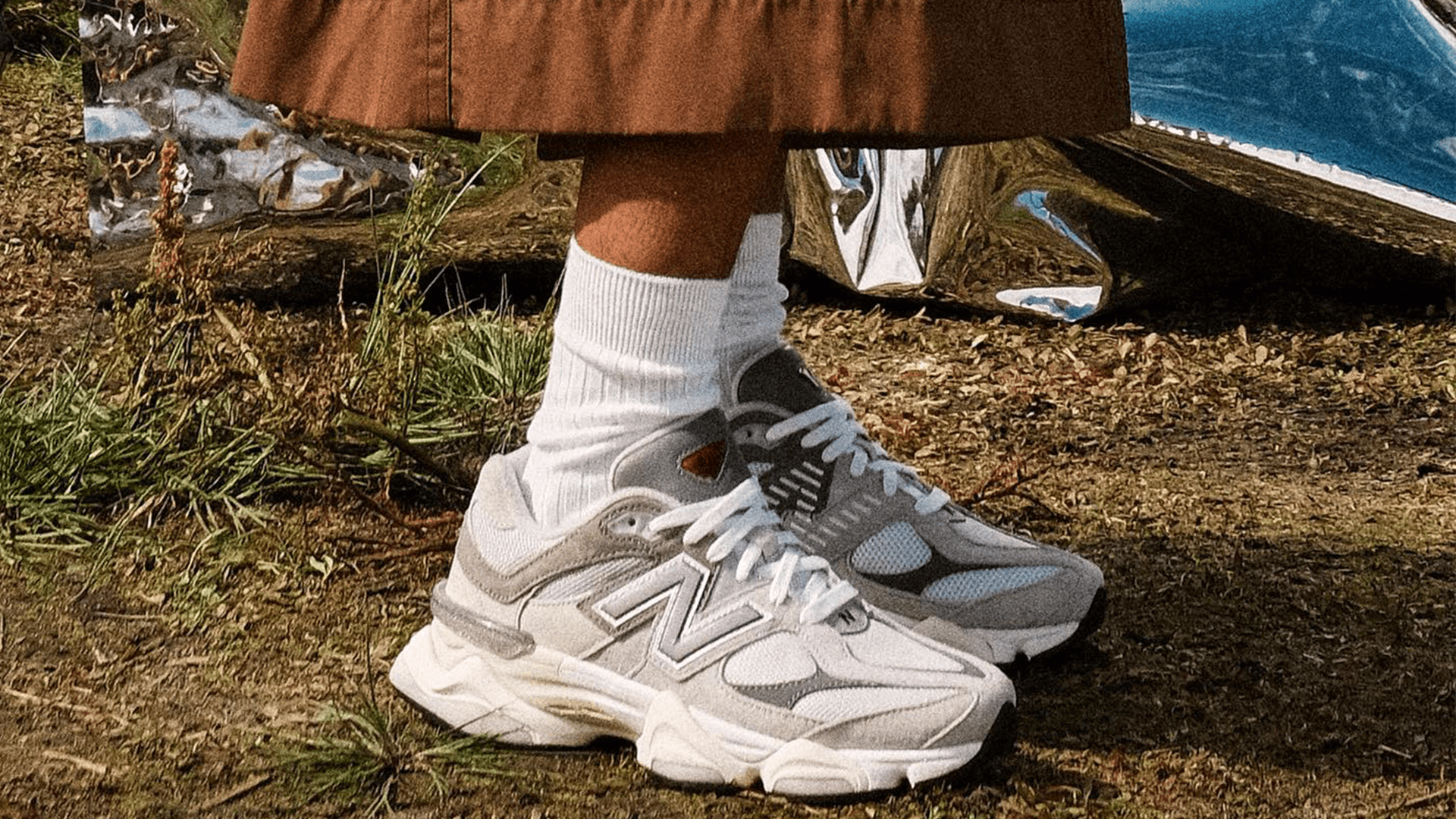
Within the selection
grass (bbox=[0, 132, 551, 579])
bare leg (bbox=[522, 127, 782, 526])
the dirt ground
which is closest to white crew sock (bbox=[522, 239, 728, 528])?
bare leg (bbox=[522, 127, 782, 526])

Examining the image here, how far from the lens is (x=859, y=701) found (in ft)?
4.14

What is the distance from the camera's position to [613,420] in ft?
4.18

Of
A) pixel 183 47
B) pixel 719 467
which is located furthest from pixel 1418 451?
pixel 183 47

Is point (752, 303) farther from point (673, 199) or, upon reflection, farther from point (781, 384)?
point (673, 199)

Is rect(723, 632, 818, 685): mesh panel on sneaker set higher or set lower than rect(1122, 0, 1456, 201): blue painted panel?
lower

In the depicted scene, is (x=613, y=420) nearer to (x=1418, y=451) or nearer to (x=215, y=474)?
(x=215, y=474)

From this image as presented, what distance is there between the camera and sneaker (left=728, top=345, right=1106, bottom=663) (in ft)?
4.87

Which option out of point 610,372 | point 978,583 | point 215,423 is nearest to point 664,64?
point 610,372

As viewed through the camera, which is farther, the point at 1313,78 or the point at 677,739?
the point at 1313,78

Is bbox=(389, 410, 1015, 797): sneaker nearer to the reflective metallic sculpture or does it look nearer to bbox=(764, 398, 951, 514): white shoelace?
bbox=(764, 398, 951, 514): white shoelace

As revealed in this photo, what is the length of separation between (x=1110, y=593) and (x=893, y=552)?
347mm

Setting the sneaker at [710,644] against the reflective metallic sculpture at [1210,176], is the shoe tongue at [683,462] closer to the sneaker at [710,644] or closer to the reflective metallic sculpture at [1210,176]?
the sneaker at [710,644]

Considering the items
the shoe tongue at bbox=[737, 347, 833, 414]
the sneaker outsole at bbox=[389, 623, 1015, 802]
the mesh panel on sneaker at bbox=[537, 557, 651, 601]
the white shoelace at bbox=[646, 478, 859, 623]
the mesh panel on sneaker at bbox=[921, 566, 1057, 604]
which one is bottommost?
the sneaker outsole at bbox=[389, 623, 1015, 802]

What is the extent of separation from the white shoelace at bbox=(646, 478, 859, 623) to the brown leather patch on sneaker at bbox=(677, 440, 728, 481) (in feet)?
0.07
